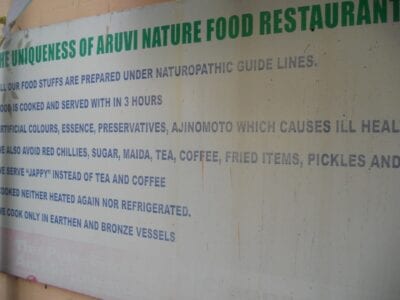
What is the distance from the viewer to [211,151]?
2.21 m

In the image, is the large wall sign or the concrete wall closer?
the large wall sign

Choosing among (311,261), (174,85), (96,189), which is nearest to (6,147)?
(96,189)

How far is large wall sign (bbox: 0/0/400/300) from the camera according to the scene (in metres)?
1.85

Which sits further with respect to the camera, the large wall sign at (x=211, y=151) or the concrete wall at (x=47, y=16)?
the concrete wall at (x=47, y=16)

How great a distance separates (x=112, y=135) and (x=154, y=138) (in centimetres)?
27

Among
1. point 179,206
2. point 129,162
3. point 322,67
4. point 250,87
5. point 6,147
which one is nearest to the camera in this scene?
point 322,67

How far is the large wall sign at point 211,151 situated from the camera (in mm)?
1854

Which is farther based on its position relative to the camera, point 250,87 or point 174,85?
point 174,85

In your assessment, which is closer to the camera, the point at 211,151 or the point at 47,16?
the point at 211,151

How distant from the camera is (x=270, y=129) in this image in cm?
206

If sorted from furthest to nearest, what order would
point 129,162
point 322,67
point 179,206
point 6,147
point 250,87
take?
point 6,147
point 129,162
point 179,206
point 250,87
point 322,67

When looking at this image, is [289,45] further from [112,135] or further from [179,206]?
[112,135]

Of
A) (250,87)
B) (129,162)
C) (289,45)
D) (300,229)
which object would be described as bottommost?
(300,229)

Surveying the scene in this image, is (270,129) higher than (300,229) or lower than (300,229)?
higher
